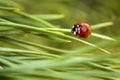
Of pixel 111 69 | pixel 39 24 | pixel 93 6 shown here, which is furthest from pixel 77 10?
pixel 111 69

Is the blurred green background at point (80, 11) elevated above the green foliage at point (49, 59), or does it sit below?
above

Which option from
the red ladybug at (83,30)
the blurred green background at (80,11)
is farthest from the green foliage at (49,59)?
the blurred green background at (80,11)

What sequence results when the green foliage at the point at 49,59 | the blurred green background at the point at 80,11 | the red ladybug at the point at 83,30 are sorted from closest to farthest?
the green foliage at the point at 49,59, the red ladybug at the point at 83,30, the blurred green background at the point at 80,11

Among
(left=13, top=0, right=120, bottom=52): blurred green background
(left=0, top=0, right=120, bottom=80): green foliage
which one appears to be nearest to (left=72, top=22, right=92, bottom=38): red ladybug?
(left=0, top=0, right=120, bottom=80): green foliage

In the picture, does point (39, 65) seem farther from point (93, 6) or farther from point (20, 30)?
point (93, 6)

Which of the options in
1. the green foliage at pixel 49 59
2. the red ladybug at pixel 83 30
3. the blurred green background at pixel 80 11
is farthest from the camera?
the blurred green background at pixel 80 11

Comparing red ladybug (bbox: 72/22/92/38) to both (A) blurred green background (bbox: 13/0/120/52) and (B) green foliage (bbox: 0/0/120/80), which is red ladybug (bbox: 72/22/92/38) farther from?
(A) blurred green background (bbox: 13/0/120/52)

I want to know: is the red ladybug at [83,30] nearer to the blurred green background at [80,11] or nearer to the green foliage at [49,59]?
the green foliage at [49,59]

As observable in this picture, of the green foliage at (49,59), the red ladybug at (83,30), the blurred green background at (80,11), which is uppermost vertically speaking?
the blurred green background at (80,11)

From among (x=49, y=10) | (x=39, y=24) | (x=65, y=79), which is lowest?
(x=65, y=79)
